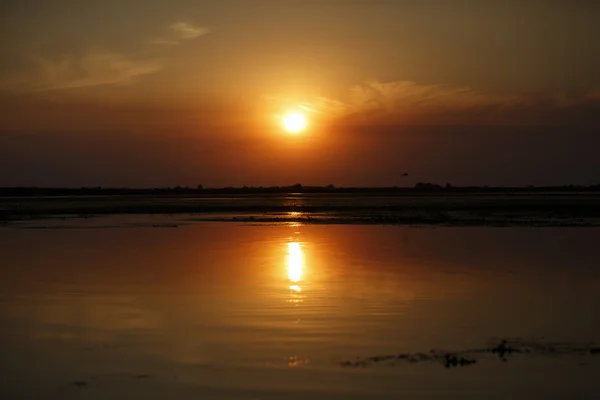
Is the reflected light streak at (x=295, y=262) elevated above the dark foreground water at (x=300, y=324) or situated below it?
above

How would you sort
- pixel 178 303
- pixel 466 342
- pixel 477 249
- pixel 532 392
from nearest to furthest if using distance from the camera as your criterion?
pixel 532 392
pixel 466 342
pixel 178 303
pixel 477 249

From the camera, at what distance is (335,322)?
555 inches

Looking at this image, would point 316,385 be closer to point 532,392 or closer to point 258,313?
point 532,392

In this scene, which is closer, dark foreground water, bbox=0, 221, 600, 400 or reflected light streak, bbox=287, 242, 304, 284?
dark foreground water, bbox=0, 221, 600, 400

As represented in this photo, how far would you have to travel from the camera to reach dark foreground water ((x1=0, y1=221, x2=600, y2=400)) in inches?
406

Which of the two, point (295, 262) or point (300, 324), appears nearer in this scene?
point (300, 324)

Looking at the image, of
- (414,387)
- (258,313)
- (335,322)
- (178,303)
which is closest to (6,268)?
(178,303)

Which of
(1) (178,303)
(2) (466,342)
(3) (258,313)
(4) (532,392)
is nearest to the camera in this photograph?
(4) (532,392)

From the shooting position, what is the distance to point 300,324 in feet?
45.7

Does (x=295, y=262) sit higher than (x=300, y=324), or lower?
higher

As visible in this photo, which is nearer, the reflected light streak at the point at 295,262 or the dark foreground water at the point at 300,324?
the dark foreground water at the point at 300,324

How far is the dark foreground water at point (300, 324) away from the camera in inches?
406

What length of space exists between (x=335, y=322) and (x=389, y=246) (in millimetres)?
16289

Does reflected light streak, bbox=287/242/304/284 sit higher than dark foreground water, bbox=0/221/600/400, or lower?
higher
